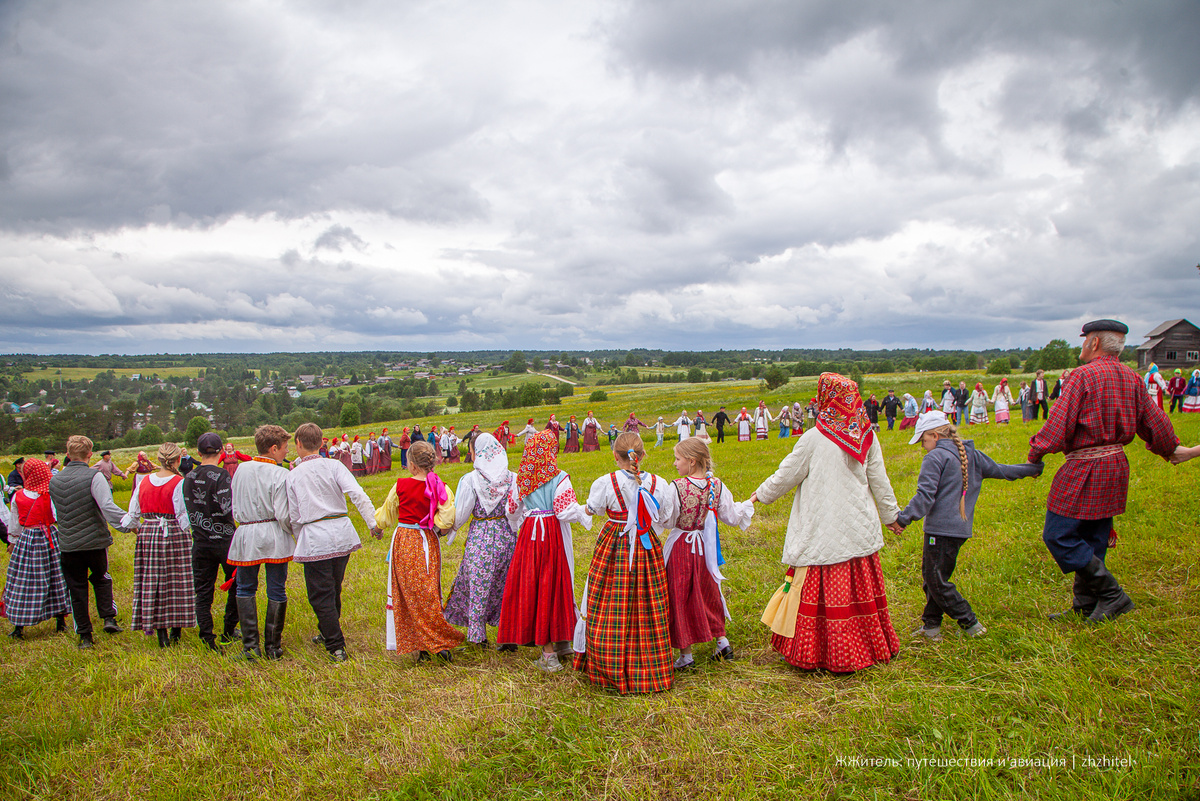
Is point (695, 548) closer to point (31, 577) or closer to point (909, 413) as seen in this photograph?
point (31, 577)

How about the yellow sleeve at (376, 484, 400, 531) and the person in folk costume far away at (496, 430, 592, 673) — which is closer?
the person in folk costume far away at (496, 430, 592, 673)

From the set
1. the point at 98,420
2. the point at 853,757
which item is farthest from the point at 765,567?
the point at 98,420

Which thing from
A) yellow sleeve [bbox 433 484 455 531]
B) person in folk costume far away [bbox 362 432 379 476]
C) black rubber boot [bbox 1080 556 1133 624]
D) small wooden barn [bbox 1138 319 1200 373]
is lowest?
person in folk costume far away [bbox 362 432 379 476]

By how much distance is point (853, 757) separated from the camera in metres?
3.21

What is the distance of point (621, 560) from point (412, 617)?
2.15 metres

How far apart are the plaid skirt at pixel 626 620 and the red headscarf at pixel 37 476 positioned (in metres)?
6.37

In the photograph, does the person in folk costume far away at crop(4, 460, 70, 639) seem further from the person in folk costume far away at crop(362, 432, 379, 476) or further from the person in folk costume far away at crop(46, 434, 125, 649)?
the person in folk costume far away at crop(362, 432, 379, 476)

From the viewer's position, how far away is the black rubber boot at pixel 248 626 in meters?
5.40

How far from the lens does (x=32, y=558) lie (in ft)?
21.6

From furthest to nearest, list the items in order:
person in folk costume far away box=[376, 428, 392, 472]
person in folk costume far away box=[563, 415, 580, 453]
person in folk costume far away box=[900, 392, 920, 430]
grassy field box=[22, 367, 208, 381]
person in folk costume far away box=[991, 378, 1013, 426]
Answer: grassy field box=[22, 367, 208, 381] < person in folk costume far away box=[376, 428, 392, 472] < person in folk costume far away box=[563, 415, 580, 453] < person in folk costume far away box=[900, 392, 920, 430] < person in folk costume far away box=[991, 378, 1013, 426]

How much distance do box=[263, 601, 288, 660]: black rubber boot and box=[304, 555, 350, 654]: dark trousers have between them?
363 millimetres

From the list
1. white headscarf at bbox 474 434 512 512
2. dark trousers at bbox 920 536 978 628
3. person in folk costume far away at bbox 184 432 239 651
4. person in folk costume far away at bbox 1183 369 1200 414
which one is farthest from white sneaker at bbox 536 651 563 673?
person in folk costume far away at bbox 1183 369 1200 414

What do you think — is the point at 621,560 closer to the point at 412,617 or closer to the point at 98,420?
the point at 412,617

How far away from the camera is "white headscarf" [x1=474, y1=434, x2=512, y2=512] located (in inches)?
201
